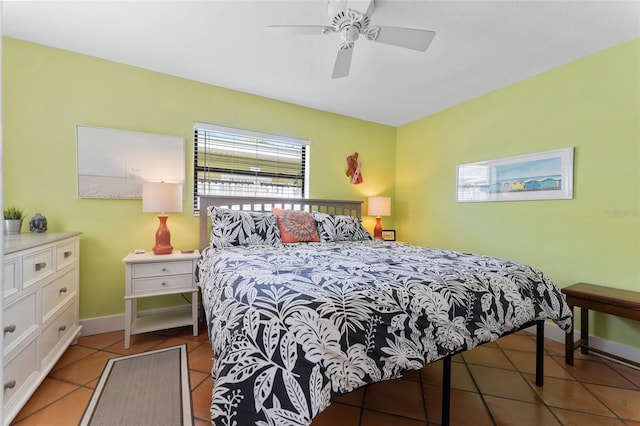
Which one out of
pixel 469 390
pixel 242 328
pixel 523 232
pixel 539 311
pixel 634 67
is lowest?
pixel 469 390

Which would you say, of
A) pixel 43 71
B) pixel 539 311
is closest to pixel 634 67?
pixel 539 311

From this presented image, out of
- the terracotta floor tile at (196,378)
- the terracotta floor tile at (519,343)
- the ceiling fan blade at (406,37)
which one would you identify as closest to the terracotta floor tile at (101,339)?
the terracotta floor tile at (196,378)

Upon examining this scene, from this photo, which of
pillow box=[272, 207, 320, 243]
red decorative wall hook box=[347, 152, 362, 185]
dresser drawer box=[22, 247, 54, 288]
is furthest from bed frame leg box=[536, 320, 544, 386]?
dresser drawer box=[22, 247, 54, 288]

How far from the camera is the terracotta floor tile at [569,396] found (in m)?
1.65

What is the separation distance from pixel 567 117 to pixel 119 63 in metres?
4.08

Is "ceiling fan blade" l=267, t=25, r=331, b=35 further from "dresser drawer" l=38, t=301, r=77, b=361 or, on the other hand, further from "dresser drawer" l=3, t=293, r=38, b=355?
"dresser drawer" l=38, t=301, r=77, b=361

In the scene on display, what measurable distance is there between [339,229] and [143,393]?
1989 mm

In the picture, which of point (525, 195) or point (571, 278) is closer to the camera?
point (571, 278)

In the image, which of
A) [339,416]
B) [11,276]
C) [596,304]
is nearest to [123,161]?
[11,276]

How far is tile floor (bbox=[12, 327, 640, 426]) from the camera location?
1.56 m

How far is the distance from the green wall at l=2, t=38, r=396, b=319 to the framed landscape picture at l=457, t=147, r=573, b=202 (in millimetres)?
2538

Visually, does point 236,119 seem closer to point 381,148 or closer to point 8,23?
point 8,23

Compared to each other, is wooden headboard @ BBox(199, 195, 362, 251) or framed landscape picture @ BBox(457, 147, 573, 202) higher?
framed landscape picture @ BBox(457, 147, 573, 202)

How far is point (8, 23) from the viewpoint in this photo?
2.07 meters
